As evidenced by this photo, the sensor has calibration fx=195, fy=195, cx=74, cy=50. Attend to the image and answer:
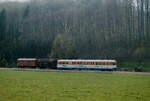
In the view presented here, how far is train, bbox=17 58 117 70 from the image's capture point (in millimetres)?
39594

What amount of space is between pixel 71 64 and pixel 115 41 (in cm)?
2163

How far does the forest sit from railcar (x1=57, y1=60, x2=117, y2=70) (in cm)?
1050

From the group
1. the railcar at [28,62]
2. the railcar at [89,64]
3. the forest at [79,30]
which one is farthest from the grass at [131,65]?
the railcar at [28,62]

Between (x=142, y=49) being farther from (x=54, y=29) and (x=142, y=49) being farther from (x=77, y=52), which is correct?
(x=54, y=29)

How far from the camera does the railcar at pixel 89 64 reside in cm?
3947

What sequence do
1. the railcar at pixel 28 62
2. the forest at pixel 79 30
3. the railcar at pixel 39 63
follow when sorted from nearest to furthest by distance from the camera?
the railcar at pixel 39 63
the railcar at pixel 28 62
the forest at pixel 79 30

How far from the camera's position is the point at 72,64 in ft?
139

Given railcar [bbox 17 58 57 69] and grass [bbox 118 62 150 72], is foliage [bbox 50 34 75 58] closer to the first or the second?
railcar [bbox 17 58 57 69]

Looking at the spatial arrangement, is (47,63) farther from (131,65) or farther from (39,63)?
(131,65)

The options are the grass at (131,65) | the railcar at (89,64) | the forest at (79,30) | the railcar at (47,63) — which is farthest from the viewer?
the forest at (79,30)

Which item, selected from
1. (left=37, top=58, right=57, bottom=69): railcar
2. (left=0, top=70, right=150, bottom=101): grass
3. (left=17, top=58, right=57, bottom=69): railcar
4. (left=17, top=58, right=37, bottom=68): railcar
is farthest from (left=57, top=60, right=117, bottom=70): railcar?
(left=0, top=70, right=150, bottom=101): grass

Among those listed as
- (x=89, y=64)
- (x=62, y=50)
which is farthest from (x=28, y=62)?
(x=89, y=64)

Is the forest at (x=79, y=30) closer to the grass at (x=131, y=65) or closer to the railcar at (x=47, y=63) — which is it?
the grass at (x=131, y=65)

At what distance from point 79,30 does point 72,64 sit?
85.4 feet
